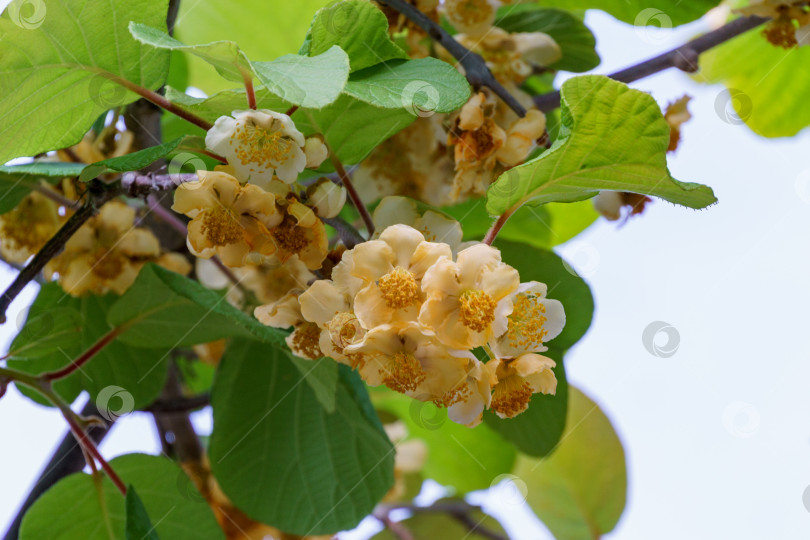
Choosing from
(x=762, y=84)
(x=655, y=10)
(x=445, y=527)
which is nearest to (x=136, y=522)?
(x=445, y=527)

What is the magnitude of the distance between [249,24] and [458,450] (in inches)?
22.8

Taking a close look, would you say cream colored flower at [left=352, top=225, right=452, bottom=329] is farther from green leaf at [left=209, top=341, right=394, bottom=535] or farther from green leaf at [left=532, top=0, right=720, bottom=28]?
green leaf at [left=532, top=0, right=720, bottom=28]

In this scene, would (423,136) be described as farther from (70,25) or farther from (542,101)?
(70,25)

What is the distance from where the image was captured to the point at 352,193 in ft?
1.63

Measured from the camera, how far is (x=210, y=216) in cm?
45

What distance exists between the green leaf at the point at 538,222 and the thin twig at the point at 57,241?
0.38 meters

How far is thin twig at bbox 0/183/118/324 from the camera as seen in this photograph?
50 centimetres

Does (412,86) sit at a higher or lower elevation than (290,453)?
higher

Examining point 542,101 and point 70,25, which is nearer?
point 70,25

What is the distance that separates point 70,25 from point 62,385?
0.40 m

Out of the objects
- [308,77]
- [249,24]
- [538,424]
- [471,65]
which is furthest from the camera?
[249,24]

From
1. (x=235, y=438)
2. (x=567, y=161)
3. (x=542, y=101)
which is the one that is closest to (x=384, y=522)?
(x=235, y=438)

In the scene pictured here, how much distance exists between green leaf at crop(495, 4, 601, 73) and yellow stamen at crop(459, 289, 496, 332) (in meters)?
0.43

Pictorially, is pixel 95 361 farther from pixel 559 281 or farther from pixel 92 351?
pixel 559 281
